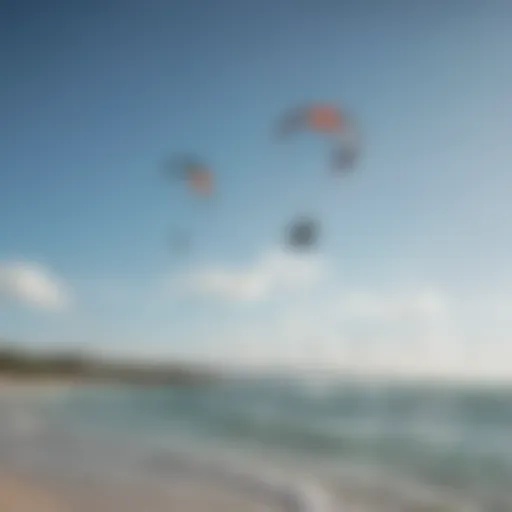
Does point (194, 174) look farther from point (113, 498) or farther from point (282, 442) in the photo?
point (282, 442)

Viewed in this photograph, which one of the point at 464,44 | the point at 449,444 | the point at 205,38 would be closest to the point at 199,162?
the point at 205,38

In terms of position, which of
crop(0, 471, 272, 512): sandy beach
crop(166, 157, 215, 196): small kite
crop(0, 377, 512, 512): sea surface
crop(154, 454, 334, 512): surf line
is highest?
crop(166, 157, 215, 196): small kite

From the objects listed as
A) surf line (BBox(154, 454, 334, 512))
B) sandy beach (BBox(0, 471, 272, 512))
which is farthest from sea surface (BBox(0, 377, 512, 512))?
sandy beach (BBox(0, 471, 272, 512))

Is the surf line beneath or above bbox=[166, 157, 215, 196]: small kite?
beneath

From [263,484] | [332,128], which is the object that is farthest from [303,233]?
[263,484]

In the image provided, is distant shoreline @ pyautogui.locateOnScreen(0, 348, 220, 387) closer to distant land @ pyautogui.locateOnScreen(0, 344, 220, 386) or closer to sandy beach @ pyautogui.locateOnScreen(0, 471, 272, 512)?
distant land @ pyautogui.locateOnScreen(0, 344, 220, 386)

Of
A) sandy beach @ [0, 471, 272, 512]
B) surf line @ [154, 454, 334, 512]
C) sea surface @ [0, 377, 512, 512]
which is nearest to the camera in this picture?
sandy beach @ [0, 471, 272, 512]

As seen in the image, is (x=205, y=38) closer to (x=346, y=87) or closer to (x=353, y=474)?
(x=346, y=87)
